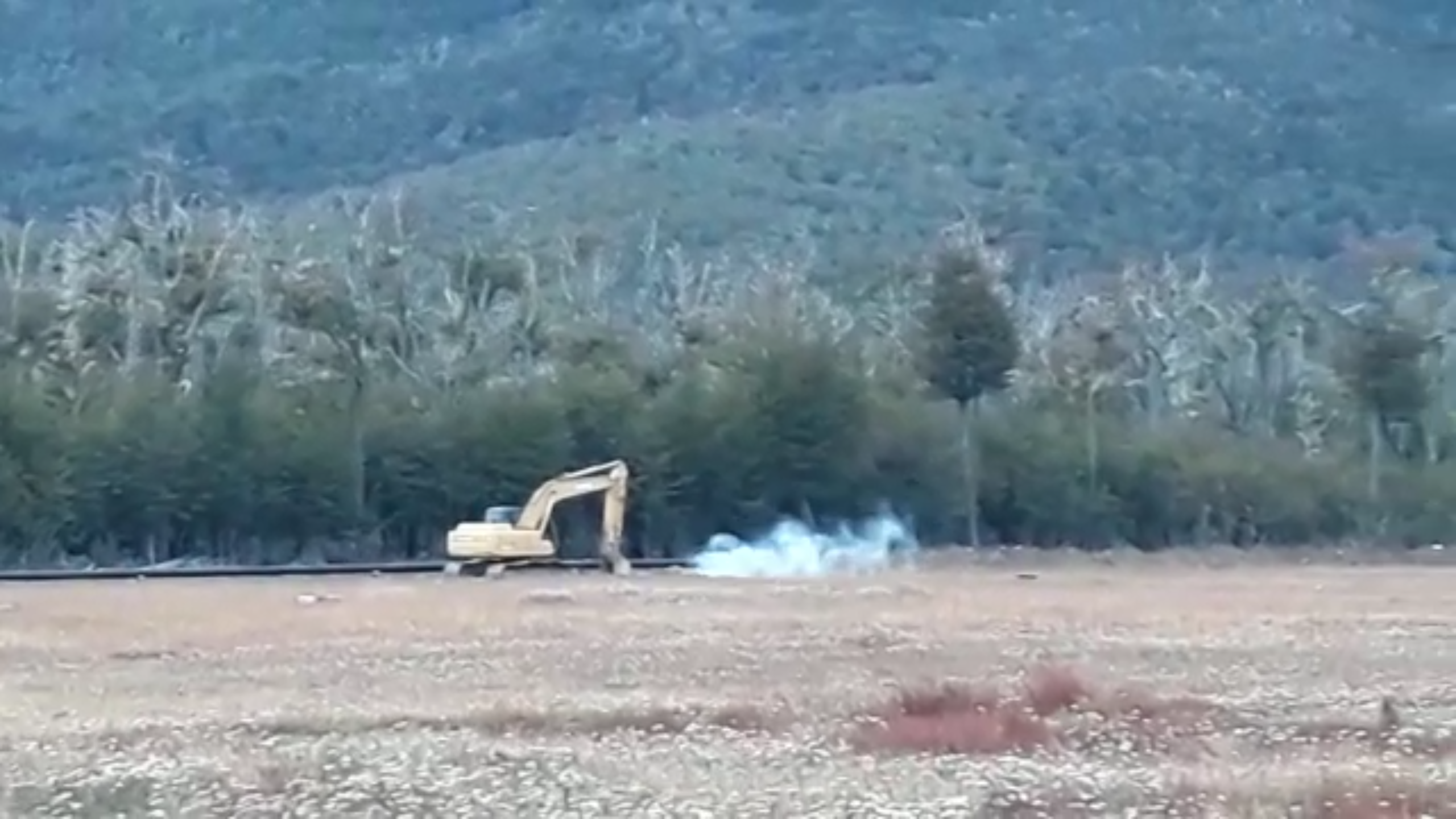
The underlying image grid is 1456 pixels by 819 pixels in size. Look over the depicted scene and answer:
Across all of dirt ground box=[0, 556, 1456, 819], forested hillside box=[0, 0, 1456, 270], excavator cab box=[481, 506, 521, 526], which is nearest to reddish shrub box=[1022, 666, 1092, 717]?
dirt ground box=[0, 556, 1456, 819]

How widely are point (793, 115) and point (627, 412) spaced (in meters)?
94.3

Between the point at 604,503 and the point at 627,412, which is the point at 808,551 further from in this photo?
the point at 627,412

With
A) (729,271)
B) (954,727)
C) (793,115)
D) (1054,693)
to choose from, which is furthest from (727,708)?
(793,115)

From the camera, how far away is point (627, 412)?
71250mm

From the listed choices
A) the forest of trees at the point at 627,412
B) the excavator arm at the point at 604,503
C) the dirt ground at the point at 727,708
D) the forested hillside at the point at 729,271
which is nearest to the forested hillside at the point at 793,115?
the forested hillside at the point at 729,271

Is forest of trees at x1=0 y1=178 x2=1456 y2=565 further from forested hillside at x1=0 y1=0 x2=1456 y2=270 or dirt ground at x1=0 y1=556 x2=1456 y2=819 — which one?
forested hillside at x1=0 y1=0 x2=1456 y2=270

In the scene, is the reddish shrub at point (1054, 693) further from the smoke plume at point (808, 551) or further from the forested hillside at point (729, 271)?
the forested hillside at point (729, 271)

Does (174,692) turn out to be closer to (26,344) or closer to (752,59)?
(26,344)

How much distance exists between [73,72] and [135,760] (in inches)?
6330

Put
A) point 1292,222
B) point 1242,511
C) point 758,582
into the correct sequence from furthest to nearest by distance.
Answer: point 1292,222
point 1242,511
point 758,582

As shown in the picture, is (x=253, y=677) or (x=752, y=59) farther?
(x=752, y=59)

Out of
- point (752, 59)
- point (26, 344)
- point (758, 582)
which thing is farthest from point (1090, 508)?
point (752, 59)

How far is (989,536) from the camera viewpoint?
73.0m

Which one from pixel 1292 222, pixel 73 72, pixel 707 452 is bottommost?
pixel 707 452
